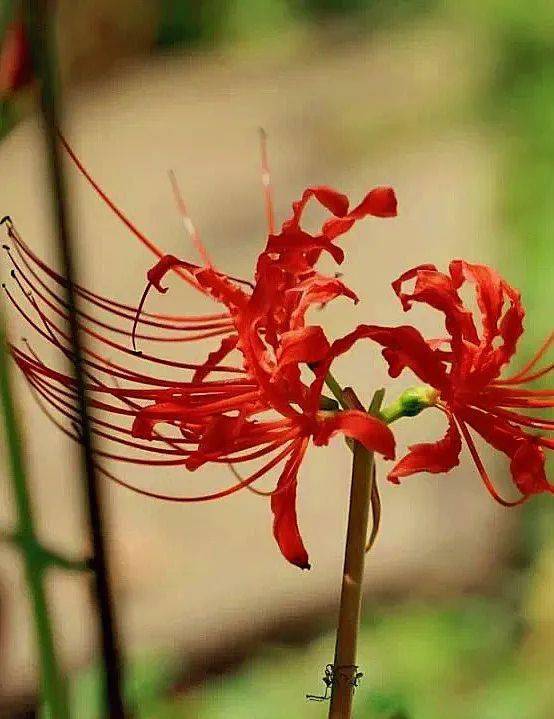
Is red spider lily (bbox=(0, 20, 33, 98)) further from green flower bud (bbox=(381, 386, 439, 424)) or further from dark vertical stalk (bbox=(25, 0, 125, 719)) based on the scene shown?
green flower bud (bbox=(381, 386, 439, 424))

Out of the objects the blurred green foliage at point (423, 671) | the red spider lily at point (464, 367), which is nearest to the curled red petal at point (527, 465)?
the red spider lily at point (464, 367)

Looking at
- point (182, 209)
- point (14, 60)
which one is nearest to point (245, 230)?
point (182, 209)

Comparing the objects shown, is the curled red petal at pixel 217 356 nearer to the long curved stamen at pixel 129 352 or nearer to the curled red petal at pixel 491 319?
the long curved stamen at pixel 129 352

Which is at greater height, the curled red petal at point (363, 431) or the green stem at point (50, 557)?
the green stem at point (50, 557)

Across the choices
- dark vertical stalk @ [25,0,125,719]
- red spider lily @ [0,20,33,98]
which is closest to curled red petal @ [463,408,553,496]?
dark vertical stalk @ [25,0,125,719]

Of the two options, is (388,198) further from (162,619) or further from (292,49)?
(162,619)

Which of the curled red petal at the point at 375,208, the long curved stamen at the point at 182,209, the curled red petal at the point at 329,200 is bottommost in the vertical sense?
the curled red petal at the point at 375,208

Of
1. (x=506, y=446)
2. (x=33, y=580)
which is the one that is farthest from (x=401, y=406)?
(x=33, y=580)
